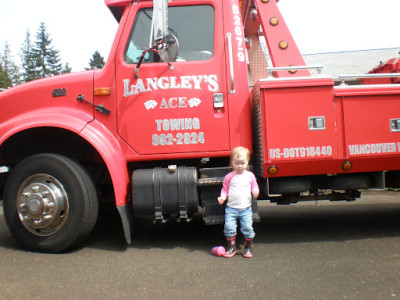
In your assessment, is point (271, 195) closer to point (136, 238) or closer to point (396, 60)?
point (136, 238)

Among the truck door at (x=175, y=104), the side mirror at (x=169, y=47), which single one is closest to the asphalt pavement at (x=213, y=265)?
the truck door at (x=175, y=104)

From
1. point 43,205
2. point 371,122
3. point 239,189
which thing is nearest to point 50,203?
point 43,205

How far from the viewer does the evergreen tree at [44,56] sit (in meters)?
54.3

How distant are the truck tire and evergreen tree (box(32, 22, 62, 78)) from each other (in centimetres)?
5639

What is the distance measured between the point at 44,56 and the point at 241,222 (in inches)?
2366

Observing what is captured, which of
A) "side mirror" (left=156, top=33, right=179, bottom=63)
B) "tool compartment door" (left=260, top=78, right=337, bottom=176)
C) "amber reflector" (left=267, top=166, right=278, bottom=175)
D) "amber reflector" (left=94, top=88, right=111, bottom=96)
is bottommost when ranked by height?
"amber reflector" (left=267, top=166, right=278, bottom=175)

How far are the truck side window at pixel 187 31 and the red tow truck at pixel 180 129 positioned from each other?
11 mm

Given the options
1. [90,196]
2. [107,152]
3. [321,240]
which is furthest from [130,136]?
[321,240]

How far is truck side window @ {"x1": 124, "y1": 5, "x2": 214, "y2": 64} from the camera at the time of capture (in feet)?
11.9

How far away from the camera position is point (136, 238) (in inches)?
160

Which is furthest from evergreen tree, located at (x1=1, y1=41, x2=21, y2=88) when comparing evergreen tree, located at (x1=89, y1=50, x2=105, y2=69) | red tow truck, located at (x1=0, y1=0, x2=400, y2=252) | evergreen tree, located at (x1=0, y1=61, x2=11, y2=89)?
red tow truck, located at (x1=0, y1=0, x2=400, y2=252)

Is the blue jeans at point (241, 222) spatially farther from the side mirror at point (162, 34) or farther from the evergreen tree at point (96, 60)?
the evergreen tree at point (96, 60)

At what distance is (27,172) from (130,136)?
43.3 inches

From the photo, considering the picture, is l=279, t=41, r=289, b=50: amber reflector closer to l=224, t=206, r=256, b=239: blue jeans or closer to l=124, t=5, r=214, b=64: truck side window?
l=124, t=5, r=214, b=64: truck side window
